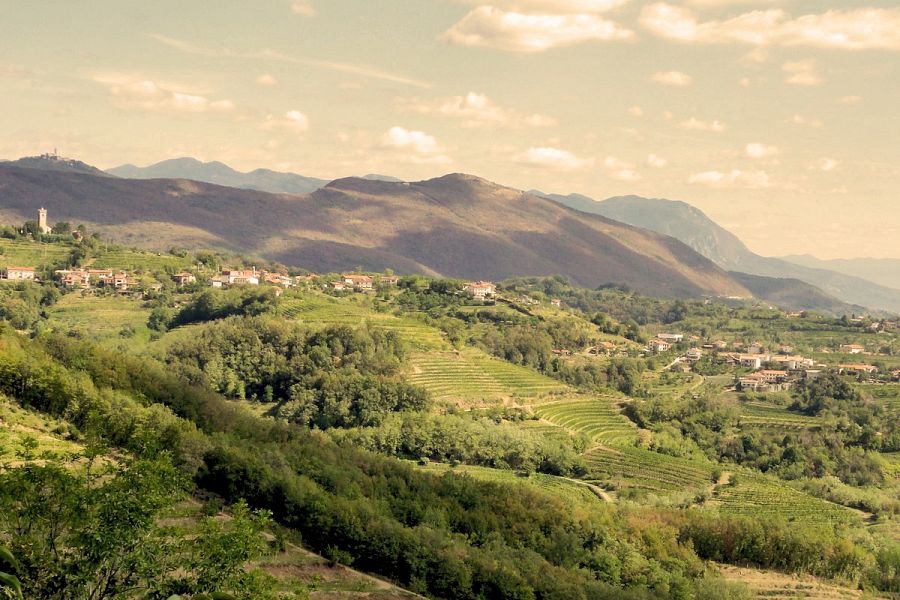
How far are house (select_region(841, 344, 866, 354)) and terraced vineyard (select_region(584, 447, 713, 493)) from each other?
84227 millimetres

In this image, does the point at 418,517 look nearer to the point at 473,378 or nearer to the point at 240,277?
the point at 473,378

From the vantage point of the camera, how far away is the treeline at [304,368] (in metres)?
78.9

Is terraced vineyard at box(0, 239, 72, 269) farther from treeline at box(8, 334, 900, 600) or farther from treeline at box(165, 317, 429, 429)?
treeline at box(8, 334, 900, 600)

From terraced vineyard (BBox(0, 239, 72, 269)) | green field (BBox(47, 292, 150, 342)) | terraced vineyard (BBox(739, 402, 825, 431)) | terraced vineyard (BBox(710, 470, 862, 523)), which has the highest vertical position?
A: terraced vineyard (BBox(0, 239, 72, 269))

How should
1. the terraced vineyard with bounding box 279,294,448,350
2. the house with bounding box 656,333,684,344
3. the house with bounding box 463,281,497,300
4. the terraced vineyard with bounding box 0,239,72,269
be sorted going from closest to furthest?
the terraced vineyard with bounding box 279,294,448,350, the terraced vineyard with bounding box 0,239,72,269, the house with bounding box 463,281,497,300, the house with bounding box 656,333,684,344

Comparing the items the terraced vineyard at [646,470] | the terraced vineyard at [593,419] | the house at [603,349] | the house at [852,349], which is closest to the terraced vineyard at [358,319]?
the terraced vineyard at [593,419]

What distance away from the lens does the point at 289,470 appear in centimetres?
4456

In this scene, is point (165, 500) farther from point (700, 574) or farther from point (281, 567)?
point (700, 574)

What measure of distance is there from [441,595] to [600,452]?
132 feet

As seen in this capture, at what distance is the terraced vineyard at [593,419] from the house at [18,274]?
7061 centimetres

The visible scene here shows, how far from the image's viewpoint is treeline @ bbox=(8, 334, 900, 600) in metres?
37.0

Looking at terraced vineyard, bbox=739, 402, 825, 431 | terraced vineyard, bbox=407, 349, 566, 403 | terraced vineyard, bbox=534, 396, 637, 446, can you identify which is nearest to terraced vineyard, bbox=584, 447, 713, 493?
terraced vineyard, bbox=534, 396, 637, 446

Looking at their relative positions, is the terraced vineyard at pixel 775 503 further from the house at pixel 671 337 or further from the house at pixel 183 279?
the house at pixel 671 337

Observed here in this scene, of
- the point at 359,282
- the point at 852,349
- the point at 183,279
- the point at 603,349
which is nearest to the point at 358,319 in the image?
the point at 183,279
